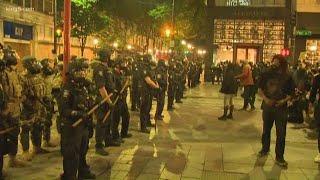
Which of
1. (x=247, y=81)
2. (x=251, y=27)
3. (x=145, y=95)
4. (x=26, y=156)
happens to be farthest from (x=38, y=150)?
(x=251, y=27)

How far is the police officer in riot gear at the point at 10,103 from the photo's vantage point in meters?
7.34

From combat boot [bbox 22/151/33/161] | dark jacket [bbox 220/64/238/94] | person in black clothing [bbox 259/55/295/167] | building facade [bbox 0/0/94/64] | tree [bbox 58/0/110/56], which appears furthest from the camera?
tree [bbox 58/0/110/56]

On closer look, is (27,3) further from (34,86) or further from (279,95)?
(279,95)

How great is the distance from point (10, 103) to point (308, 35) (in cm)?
3042

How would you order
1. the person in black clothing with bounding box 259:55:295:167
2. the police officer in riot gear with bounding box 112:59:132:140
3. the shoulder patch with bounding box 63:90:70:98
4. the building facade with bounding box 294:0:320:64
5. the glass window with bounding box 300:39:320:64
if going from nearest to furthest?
the shoulder patch with bounding box 63:90:70:98
the person in black clothing with bounding box 259:55:295:167
the police officer in riot gear with bounding box 112:59:132:140
the glass window with bounding box 300:39:320:64
the building facade with bounding box 294:0:320:64

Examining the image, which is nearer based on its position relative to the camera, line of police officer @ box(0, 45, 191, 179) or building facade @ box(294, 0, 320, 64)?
line of police officer @ box(0, 45, 191, 179)

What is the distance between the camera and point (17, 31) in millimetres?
26500

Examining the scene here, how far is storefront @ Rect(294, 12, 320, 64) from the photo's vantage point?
3475 centimetres

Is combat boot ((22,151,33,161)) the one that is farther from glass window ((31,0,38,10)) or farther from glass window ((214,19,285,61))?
glass window ((214,19,285,61))

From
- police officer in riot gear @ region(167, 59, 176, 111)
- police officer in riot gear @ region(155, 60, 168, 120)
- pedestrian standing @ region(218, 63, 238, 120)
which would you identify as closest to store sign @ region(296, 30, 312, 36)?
police officer in riot gear @ region(167, 59, 176, 111)

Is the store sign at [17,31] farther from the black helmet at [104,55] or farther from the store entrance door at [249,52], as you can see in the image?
the black helmet at [104,55]

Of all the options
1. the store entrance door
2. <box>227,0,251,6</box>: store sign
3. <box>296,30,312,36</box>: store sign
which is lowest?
the store entrance door

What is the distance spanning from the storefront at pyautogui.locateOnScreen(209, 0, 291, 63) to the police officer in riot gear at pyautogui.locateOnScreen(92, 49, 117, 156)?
91.7ft

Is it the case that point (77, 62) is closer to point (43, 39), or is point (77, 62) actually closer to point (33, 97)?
point (33, 97)
